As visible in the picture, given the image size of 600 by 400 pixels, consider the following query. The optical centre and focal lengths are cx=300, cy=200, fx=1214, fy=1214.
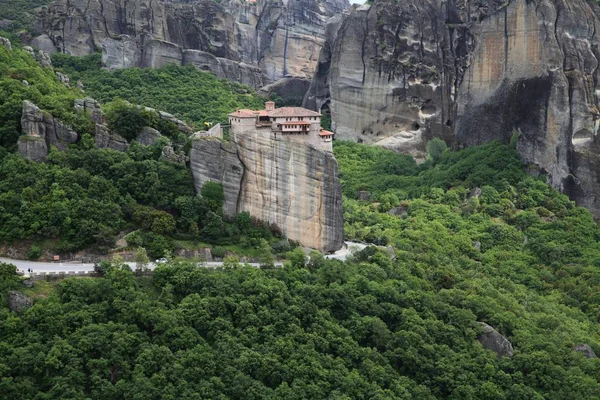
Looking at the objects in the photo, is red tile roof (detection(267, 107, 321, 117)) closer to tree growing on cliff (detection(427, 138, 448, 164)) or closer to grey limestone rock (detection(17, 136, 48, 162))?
grey limestone rock (detection(17, 136, 48, 162))

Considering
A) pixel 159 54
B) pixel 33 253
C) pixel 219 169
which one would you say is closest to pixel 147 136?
pixel 219 169

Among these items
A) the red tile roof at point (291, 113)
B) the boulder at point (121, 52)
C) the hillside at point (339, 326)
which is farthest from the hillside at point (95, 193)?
the boulder at point (121, 52)

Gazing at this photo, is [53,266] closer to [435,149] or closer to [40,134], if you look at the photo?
[40,134]

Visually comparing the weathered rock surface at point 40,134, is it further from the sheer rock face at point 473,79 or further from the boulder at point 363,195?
the sheer rock face at point 473,79

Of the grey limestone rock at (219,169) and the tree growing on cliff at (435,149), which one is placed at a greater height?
the grey limestone rock at (219,169)

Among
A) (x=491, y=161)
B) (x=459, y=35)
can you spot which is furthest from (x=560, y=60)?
(x=459, y=35)

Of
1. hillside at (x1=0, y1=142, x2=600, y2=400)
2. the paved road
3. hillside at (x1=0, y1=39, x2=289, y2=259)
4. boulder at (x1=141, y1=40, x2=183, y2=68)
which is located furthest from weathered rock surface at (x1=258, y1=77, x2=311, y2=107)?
the paved road
